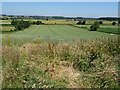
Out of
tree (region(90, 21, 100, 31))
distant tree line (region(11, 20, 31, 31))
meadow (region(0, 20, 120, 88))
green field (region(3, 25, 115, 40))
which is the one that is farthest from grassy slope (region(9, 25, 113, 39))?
meadow (region(0, 20, 120, 88))

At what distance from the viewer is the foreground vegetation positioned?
614cm

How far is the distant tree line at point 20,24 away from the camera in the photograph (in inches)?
547

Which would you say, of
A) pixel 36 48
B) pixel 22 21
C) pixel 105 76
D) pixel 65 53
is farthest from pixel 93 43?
pixel 22 21

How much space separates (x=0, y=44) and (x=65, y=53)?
2407mm

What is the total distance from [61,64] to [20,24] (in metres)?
7.82

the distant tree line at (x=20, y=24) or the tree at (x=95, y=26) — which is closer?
the distant tree line at (x=20, y=24)

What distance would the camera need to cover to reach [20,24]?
1471cm

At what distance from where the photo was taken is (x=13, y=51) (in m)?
8.10

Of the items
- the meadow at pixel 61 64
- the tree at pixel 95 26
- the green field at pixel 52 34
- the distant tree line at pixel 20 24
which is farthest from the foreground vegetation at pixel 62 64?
the tree at pixel 95 26

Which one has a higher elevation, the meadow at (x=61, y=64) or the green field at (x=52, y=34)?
the green field at (x=52, y=34)

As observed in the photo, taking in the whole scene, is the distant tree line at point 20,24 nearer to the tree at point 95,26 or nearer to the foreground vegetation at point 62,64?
the tree at point 95,26

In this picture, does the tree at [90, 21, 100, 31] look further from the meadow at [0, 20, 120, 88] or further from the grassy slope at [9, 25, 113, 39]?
the meadow at [0, 20, 120, 88]

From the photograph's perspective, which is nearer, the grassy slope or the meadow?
the meadow

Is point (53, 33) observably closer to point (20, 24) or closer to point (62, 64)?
point (20, 24)
